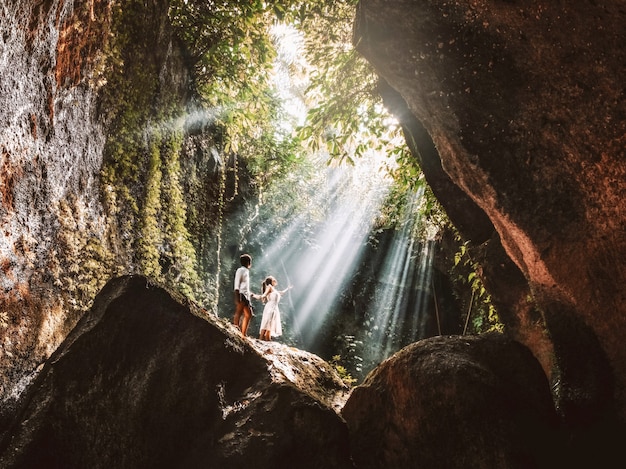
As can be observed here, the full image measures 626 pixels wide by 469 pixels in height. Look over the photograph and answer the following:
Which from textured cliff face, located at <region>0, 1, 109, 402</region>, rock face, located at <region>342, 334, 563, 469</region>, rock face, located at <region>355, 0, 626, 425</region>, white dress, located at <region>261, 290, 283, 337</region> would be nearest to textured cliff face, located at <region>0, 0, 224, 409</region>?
textured cliff face, located at <region>0, 1, 109, 402</region>

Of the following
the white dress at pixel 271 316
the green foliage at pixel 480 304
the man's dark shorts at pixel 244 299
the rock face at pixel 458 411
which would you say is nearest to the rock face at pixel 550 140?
the rock face at pixel 458 411

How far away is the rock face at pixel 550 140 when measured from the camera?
3348mm

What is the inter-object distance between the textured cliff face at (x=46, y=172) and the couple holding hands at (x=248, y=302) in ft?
10.2

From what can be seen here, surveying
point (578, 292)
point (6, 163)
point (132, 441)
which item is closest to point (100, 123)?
point (6, 163)

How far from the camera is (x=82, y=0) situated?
555cm

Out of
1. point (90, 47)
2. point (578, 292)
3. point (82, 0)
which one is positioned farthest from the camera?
point (90, 47)

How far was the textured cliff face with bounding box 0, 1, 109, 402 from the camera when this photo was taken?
13.6 feet

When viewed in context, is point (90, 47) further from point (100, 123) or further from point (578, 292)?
point (578, 292)

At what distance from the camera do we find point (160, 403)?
368 centimetres

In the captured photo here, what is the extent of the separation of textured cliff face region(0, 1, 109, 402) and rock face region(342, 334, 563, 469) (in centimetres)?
371

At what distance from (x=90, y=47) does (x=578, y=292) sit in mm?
7008

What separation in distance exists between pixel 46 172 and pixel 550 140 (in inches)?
223

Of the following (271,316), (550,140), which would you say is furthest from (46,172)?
(271,316)

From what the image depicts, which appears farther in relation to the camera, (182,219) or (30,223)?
(182,219)
